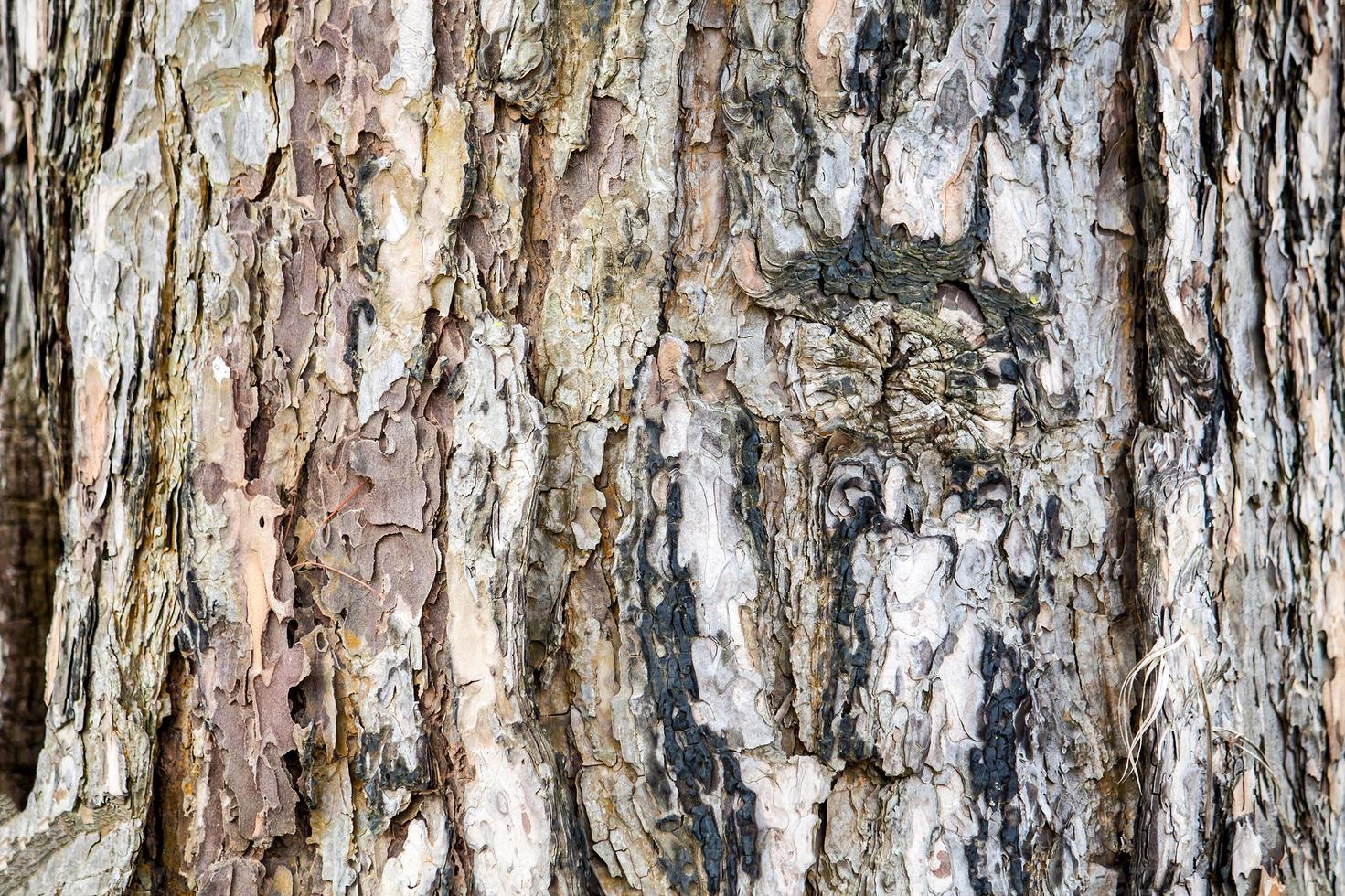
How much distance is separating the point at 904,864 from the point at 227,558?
86 cm

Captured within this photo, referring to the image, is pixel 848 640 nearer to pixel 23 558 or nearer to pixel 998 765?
pixel 998 765

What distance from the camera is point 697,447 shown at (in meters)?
1.10

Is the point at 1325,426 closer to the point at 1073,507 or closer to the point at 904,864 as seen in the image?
the point at 1073,507

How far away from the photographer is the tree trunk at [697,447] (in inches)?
41.3

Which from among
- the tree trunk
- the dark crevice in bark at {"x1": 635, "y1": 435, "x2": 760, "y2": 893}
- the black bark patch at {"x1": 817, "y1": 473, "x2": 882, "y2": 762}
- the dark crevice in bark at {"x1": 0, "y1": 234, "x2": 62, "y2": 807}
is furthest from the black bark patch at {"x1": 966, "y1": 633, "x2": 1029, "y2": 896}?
the dark crevice in bark at {"x1": 0, "y1": 234, "x2": 62, "y2": 807}

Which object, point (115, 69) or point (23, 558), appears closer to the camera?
point (115, 69)

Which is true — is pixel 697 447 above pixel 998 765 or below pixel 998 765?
above

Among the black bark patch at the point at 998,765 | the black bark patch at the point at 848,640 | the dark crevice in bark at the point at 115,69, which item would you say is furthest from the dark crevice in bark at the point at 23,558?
the black bark patch at the point at 998,765

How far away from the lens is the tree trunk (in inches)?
41.3

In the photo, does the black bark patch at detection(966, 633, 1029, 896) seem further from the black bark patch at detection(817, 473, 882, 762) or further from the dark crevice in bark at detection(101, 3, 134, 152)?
the dark crevice in bark at detection(101, 3, 134, 152)

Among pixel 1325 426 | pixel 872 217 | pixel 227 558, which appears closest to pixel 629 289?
pixel 872 217

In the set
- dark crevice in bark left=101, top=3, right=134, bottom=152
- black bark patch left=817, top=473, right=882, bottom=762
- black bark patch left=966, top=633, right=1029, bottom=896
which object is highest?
dark crevice in bark left=101, top=3, right=134, bottom=152

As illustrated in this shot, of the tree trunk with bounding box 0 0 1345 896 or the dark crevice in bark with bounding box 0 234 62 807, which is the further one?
the dark crevice in bark with bounding box 0 234 62 807

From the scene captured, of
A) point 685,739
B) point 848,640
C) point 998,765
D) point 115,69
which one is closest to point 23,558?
point 115,69
